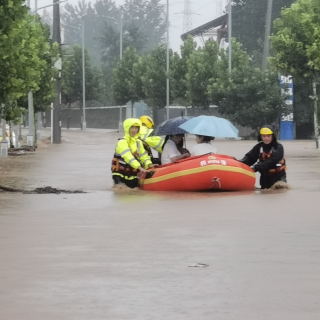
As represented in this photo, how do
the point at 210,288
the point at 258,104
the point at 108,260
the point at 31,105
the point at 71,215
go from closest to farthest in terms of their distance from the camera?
the point at 210,288, the point at 108,260, the point at 71,215, the point at 31,105, the point at 258,104

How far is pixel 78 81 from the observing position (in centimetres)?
10650

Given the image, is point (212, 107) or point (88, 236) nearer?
point (88, 236)

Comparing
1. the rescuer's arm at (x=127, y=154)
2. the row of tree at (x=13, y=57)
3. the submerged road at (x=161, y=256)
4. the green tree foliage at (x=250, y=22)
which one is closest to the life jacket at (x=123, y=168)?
the rescuer's arm at (x=127, y=154)

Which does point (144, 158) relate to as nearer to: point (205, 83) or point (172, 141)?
point (172, 141)

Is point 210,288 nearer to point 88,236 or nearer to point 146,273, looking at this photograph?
point 146,273

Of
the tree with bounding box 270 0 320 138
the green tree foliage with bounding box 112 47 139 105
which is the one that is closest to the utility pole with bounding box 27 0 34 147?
the tree with bounding box 270 0 320 138

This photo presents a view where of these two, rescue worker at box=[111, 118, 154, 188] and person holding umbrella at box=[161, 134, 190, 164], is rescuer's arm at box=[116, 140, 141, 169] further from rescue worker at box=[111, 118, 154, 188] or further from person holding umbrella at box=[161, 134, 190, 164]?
person holding umbrella at box=[161, 134, 190, 164]

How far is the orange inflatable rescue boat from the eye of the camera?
21.7 metres

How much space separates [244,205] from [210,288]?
9.08m

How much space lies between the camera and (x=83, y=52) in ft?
340

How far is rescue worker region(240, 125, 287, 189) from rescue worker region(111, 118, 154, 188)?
75.1 inches

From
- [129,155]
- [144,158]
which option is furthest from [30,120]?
[129,155]

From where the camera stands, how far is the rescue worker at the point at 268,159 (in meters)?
22.2

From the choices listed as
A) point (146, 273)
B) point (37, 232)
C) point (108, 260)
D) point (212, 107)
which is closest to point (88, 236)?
point (37, 232)
